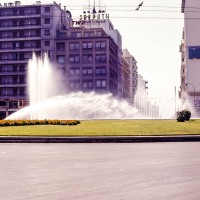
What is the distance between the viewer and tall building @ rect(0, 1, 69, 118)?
328 feet

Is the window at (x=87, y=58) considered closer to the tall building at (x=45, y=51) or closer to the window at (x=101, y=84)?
the tall building at (x=45, y=51)

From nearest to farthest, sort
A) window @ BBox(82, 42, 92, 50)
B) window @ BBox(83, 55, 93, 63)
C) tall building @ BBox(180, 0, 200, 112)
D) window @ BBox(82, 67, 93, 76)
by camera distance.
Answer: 1. tall building @ BBox(180, 0, 200, 112)
2. window @ BBox(82, 67, 93, 76)
3. window @ BBox(83, 55, 93, 63)
4. window @ BBox(82, 42, 92, 50)

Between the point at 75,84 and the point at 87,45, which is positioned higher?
the point at 87,45

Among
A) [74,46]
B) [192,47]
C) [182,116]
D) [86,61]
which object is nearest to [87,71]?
[86,61]

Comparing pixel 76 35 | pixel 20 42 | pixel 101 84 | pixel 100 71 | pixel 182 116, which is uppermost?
pixel 76 35

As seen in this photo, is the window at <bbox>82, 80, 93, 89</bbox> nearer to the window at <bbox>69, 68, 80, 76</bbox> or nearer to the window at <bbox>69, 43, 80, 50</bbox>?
the window at <bbox>69, 68, 80, 76</bbox>

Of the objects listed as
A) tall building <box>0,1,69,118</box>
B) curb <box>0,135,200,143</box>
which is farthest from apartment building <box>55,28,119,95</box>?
curb <box>0,135,200,143</box>

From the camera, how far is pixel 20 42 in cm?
10162
